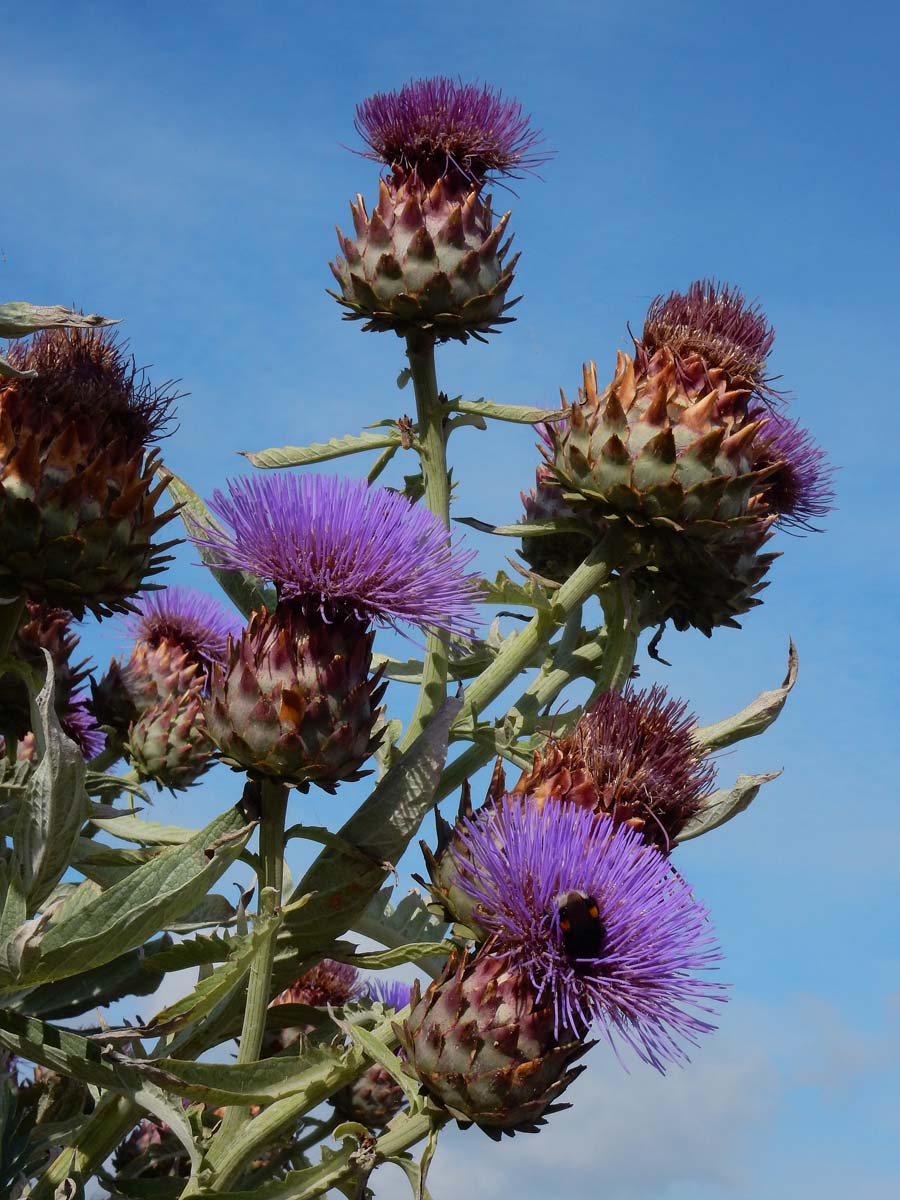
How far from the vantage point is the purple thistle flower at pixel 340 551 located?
2.84 metres

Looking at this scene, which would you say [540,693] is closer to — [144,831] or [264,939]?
[144,831]

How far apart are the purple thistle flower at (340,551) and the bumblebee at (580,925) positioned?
2.01ft

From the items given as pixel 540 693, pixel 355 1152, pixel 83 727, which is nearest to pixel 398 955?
pixel 355 1152

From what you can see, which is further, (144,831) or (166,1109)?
(144,831)

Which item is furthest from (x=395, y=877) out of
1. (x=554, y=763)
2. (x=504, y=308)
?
(x=504, y=308)

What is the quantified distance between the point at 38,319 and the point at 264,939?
3.80 feet

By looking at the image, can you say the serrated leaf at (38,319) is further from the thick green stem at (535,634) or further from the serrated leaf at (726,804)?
the serrated leaf at (726,804)

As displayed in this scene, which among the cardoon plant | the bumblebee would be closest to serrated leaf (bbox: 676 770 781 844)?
the cardoon plant

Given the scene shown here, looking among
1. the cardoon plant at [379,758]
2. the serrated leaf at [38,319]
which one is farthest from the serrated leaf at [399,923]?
the serrated leaf at [38,319]

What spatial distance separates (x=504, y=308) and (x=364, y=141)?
2.05 ft

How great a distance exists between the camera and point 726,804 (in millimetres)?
3316

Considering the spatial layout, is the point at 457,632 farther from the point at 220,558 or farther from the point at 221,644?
the point at 221,644

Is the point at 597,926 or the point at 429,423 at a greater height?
the point at 429,423

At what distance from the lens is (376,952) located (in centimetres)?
285
